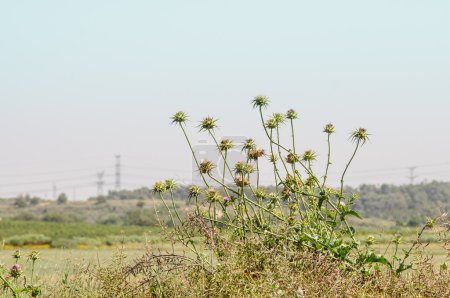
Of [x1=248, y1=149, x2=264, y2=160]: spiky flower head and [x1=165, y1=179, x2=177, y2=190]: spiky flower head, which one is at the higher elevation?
[x1=248, y1=149, x2=264, y2=160]: spiky flower head

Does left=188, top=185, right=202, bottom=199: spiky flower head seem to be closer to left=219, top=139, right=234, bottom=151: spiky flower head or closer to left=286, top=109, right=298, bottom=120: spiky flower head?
left=219, top=139, right=234, bottom=151: spiky flower head

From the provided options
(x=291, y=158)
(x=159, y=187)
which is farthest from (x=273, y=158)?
(x=159, y=187)

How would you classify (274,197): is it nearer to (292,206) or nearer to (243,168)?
(292,206)

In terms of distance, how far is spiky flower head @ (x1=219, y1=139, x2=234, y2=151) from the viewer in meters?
7.25

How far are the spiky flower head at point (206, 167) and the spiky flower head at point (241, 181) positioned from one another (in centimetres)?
25

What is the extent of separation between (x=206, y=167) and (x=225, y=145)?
0.32 metres

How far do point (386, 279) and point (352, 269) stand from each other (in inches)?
29.4

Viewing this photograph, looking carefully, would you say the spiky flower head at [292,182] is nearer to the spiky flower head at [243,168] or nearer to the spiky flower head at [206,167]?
the spiky flower head at [243,168]

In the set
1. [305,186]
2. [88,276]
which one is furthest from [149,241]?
[305,186]

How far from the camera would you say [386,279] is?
243 inches

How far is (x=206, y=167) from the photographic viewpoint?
7086 mm

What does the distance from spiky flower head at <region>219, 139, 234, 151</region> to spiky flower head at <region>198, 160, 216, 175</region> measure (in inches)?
8.6

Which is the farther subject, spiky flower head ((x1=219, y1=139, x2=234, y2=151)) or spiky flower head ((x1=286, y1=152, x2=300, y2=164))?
spiky flower head ((x1=286, y1=152, x2=300, y2=164))

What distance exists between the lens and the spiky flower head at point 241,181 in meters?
7.04
